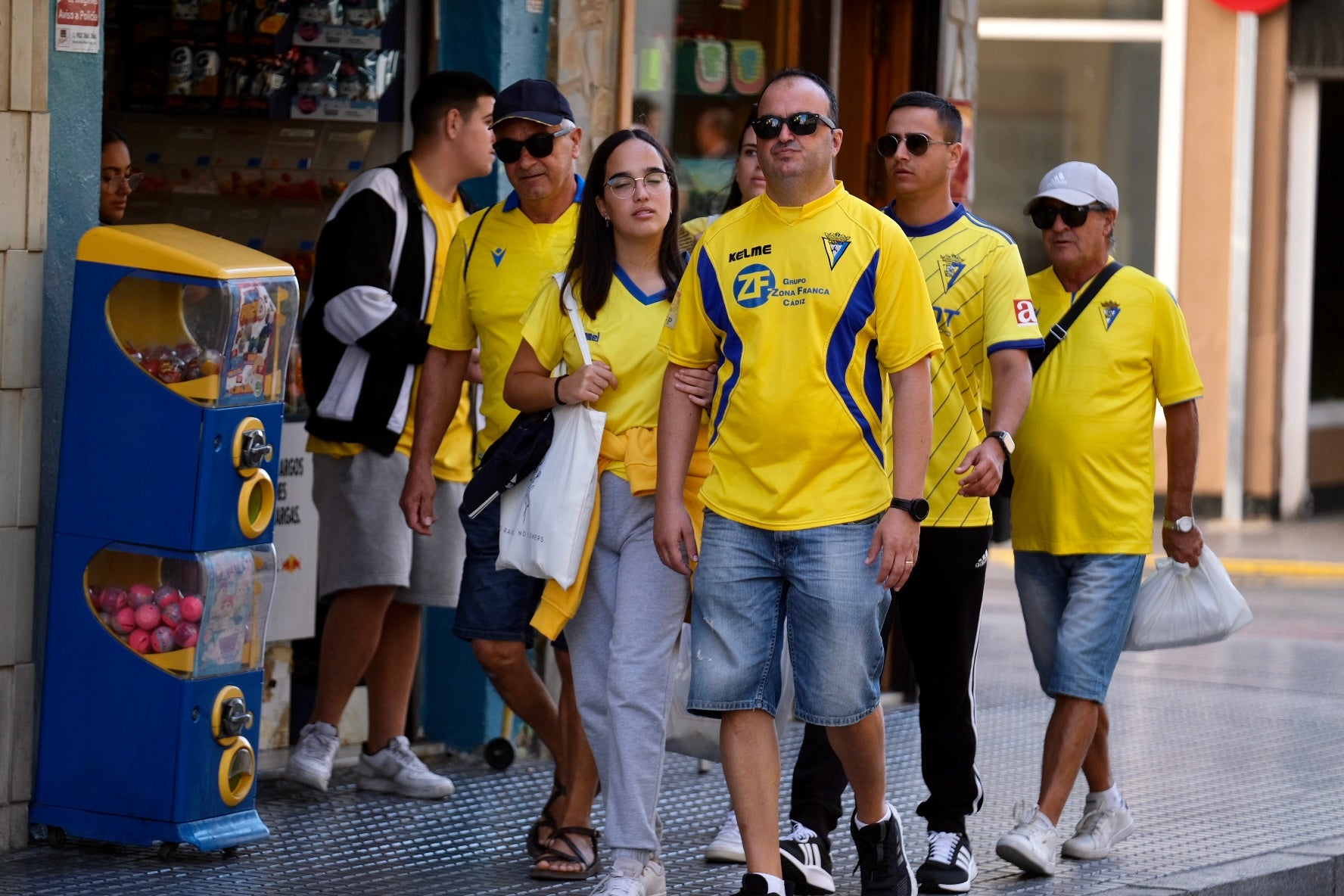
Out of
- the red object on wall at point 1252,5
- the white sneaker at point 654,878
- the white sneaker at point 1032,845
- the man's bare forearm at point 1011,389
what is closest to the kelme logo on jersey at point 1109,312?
the man's bare forearm at point 1011,389

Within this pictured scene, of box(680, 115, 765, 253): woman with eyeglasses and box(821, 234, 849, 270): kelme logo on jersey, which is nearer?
box(821, 234, 849, 270): kelme logo on jersey

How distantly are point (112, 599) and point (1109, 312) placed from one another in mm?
2872

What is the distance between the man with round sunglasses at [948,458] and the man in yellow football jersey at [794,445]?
0.51 meters

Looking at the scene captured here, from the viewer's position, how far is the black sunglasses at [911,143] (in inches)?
221

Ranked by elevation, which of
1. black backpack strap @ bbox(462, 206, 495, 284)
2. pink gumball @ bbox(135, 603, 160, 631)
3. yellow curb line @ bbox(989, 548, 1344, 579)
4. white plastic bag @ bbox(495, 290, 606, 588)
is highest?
black backpack strap @ bbox(462, 206, 495, 284)

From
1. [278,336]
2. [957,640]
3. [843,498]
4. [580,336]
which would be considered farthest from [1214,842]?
[278,336]

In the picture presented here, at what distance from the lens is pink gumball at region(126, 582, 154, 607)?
5602 millimetres

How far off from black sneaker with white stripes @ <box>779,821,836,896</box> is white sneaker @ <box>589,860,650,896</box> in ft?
1.58

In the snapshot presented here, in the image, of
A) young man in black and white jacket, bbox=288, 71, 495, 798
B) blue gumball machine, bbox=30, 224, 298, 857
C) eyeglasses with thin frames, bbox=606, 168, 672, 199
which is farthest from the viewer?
young man in black and white jacket, bbox=288, 71, 495, 798

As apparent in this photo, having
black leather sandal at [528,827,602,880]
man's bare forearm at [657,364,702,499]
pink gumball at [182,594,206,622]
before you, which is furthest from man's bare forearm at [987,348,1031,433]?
pink gumball at [182,594,206,622]

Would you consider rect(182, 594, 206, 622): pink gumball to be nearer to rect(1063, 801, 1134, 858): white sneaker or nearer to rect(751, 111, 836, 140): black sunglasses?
rect(751, 111, 836, 140): black sunglasses

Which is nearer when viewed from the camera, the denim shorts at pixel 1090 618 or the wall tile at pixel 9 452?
the wall tile at pixel 9 452

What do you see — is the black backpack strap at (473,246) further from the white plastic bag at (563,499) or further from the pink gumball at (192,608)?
the pink gumball at (192,608)

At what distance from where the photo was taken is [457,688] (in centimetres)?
724
